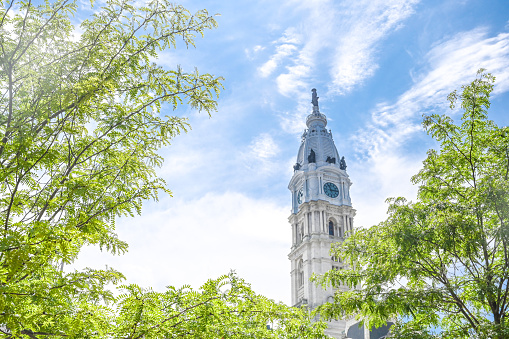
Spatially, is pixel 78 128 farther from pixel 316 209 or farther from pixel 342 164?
pixel 342 164

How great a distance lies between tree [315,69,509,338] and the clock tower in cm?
6560

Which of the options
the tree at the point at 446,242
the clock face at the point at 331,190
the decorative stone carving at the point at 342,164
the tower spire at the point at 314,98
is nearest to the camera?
the tree at the point at 446,242

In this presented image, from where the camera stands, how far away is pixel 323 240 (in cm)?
8100

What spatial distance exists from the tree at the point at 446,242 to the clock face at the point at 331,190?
74.6 m

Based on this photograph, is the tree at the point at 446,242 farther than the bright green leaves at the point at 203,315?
→ Yes

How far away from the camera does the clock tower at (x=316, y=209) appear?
8050 cm

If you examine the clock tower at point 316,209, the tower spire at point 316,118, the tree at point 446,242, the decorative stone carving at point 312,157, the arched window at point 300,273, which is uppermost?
the tower spire at point 316,118

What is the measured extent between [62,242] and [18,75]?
4.26 meters

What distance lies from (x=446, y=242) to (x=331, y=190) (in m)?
77.9

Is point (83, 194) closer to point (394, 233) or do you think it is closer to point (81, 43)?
point (81, 43)

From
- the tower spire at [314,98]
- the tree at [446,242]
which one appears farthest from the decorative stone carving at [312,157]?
the tree at [446,242]

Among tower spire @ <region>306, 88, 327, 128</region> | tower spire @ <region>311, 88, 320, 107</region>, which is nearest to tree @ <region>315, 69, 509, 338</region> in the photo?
tower spire @ <region>306, 88, 327, 128</region>


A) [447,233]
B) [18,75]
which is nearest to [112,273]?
[18,75]

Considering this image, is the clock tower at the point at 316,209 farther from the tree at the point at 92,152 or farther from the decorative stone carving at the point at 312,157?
the tree at the point at 92,152
